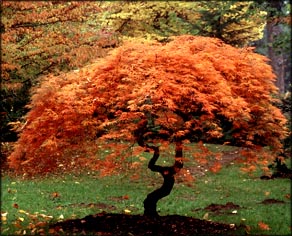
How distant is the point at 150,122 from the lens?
296 inches

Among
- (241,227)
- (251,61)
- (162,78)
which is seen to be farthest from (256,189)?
(162,78)

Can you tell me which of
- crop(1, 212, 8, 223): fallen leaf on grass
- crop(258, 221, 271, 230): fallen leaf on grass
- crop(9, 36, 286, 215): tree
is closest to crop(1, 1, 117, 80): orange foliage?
crop(1, 212, 8, 223): fallen leaf on grass

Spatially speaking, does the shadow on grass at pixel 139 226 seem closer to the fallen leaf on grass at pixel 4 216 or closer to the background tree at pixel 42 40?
the fallen leaf on grass at pixel 4 216

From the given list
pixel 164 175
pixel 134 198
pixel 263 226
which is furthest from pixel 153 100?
pixel 134 198

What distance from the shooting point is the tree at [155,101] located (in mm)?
6672

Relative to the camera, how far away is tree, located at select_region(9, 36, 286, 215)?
667 centimetres

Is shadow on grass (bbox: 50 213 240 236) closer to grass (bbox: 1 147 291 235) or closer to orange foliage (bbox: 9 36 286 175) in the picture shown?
grass (bbox: 1 147 291 235)

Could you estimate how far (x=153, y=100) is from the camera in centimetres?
649

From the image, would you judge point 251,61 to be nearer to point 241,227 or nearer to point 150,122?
point 150,122

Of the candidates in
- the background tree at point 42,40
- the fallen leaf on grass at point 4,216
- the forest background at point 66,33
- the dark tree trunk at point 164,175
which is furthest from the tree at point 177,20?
the dark tree trunk at point 164,175

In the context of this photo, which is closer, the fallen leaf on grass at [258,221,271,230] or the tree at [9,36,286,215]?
the tree at [9,36,286,215]

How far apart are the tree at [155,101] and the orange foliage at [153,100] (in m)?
0.02

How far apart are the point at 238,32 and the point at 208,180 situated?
783 centimetres

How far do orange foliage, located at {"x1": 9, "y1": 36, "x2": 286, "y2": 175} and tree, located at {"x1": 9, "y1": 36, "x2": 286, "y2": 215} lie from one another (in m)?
0.02
